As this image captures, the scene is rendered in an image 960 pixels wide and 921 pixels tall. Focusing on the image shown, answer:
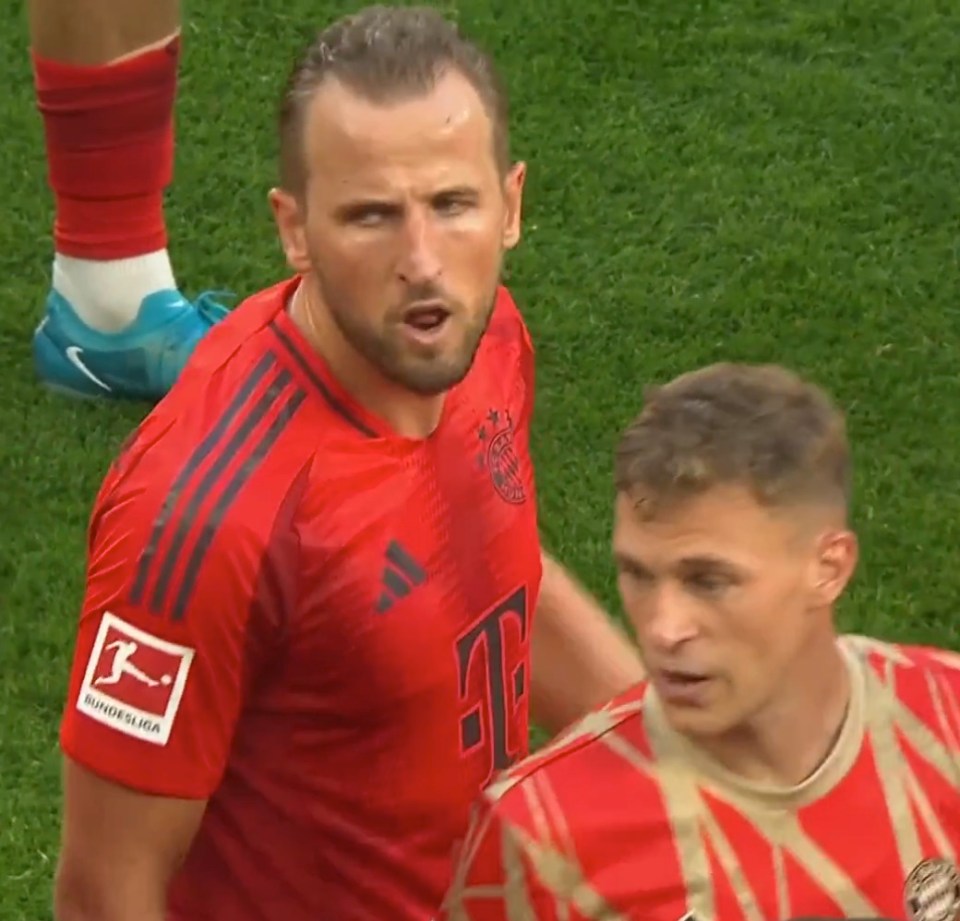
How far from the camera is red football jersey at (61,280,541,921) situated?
5.36 feet

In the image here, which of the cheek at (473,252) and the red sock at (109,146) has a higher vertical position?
the red sock at (109,146)

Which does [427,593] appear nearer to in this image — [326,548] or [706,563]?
[326,548]

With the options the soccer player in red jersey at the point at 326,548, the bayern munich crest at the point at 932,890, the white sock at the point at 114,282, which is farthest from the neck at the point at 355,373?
the white sock at the point at 114,282

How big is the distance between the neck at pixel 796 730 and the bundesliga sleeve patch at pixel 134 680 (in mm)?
445

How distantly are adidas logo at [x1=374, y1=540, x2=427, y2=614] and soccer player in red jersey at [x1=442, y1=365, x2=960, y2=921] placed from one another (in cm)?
23

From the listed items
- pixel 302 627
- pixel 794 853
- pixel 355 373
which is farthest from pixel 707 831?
pixel 355 373

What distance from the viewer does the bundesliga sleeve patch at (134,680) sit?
164 centimetres

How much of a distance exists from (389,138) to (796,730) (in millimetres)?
588

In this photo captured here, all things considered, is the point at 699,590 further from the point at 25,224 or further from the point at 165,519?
the point at 25,224

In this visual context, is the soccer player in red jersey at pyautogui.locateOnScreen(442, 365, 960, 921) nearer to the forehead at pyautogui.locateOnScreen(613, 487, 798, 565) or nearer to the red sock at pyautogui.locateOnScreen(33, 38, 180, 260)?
the forehead at pyautogui.locateOnScreen(613, 487, 798, 565)

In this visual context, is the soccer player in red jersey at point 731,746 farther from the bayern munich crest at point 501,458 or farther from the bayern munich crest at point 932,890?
the bayern munich crest at point 501,458

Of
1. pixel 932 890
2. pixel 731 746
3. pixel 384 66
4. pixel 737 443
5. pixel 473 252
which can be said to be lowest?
pixel 932 890

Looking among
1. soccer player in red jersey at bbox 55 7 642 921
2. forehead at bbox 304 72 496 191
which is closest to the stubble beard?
soccer player in red jersey at bbox 55 7 642 921

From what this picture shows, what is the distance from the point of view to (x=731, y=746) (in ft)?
4.93
